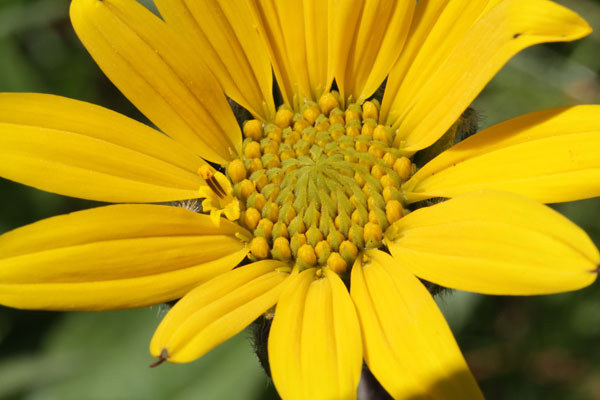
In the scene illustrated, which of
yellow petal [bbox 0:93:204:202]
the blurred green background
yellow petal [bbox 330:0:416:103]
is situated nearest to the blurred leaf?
the blurred green background

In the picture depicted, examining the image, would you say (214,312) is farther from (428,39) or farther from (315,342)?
(428,39)

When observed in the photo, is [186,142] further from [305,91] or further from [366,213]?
[366,213]

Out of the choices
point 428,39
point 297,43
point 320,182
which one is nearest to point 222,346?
point 320,182

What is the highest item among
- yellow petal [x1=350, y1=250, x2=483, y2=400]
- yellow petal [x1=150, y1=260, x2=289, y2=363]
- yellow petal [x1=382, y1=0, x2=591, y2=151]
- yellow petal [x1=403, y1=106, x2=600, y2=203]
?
yellow petal [x1=382, y1=0, x2=591, y2=151]

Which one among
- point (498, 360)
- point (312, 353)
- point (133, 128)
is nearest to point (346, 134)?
point (133, 128)

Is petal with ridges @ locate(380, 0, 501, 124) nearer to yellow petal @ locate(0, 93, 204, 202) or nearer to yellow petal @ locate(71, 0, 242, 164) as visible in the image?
yellow petal @ locate(71, 0, 242, 164)

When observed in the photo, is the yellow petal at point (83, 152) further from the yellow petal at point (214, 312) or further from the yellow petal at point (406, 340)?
the yellow petal at point (406, 340)
